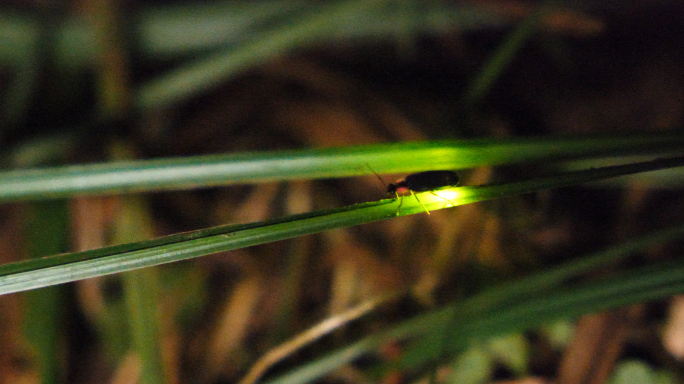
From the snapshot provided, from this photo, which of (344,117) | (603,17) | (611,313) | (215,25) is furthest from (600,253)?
(215,25)

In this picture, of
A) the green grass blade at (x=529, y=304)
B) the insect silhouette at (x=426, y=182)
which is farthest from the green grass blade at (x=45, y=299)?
the insect silhouette at (x=426, y=182)

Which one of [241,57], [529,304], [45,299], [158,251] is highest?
[241,57]

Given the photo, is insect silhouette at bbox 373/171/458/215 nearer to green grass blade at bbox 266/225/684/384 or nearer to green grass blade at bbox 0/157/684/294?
green grass blade at bbox 0/157/684/294

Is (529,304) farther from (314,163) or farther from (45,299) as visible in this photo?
(45,299)

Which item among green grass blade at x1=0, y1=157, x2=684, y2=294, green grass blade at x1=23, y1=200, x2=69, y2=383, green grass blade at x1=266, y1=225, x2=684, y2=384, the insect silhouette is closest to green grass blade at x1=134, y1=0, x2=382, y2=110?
green grass blade at x1=23, y1=200, x2=69, y2=383

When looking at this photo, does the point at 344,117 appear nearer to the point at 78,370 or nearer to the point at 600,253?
the point at 600,253

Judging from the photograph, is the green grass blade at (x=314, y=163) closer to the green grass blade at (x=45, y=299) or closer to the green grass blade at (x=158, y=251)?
the green grass blade at (x=158, y=251)

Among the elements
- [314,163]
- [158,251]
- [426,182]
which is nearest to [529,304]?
[426,182]

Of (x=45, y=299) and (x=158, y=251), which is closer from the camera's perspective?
(x=158, y=251)

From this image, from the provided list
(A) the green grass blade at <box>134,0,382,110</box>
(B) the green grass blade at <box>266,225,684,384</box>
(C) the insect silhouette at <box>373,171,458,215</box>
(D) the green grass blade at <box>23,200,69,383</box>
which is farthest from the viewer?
(A) the green grass blade at <box>134,0,382,110</box>
